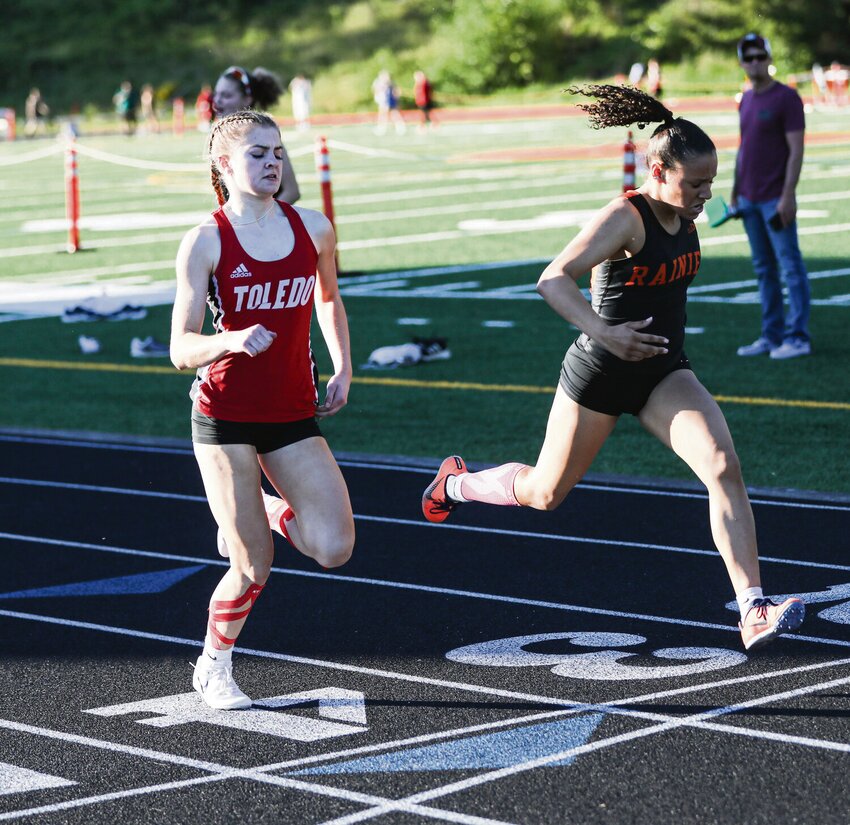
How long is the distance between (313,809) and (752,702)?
1667mm

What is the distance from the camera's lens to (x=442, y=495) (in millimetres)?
7473

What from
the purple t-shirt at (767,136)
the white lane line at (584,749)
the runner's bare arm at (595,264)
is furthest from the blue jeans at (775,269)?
the white lane line at (584,749)

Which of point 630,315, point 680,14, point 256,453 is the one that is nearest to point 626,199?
point 630,315

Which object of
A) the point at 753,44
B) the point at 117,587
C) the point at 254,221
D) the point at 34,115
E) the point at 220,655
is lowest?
the point at 34,115

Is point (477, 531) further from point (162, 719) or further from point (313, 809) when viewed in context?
point (313, 809)

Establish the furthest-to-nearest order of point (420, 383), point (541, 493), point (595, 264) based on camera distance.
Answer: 1. point (420, 383)
2. point (541, 493)
3. point (595, 264)

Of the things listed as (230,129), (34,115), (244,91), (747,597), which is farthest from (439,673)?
(34,115)

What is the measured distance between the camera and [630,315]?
6035 mm

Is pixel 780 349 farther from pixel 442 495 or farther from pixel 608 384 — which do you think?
pixel 608 384

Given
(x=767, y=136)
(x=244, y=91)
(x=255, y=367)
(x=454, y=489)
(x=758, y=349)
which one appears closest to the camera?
(x=255, y=367)

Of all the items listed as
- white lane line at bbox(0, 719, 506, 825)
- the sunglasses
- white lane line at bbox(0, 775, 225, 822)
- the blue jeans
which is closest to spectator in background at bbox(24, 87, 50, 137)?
the blue jeans

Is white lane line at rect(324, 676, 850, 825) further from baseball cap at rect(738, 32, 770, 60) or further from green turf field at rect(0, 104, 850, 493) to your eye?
baseball cap at rect(738, 32, 770, 60)

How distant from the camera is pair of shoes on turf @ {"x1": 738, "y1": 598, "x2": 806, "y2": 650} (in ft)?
18.5

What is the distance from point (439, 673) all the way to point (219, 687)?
835 mm
